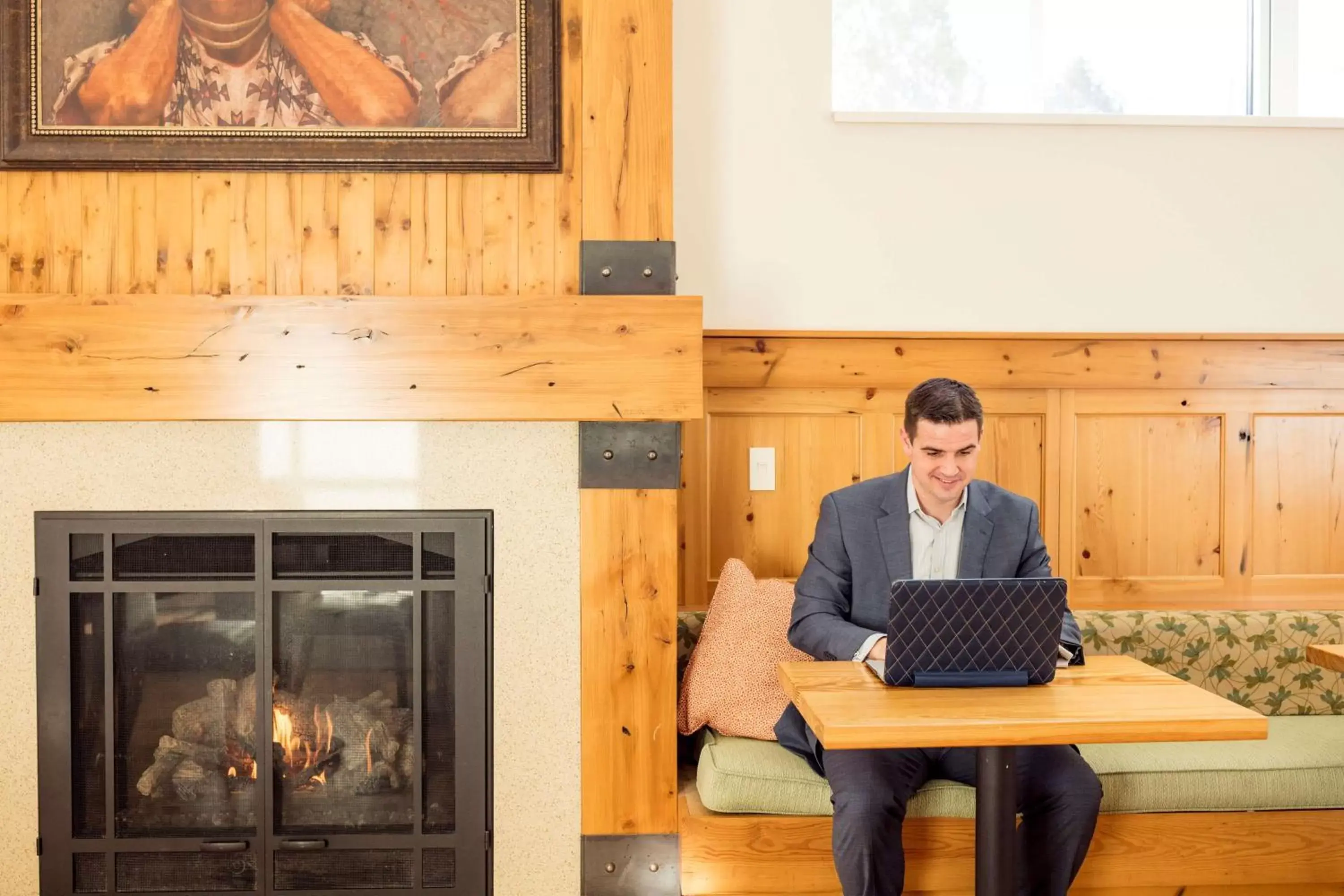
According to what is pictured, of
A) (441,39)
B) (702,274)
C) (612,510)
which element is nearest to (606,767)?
(612,510)

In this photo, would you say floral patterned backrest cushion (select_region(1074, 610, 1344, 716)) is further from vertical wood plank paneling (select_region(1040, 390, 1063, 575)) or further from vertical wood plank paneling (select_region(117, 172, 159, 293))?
vertical wood plank paneling (select_region(117, 172, 159, 293))

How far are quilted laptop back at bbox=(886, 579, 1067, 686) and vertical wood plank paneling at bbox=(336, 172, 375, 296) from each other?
144 cm

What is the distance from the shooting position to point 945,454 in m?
2.06

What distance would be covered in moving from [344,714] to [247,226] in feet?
3.94

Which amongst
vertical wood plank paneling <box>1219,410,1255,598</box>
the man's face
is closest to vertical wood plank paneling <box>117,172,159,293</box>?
the man's face

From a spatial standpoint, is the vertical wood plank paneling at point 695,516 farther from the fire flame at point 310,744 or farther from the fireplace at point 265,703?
the fire flame at point 310,744

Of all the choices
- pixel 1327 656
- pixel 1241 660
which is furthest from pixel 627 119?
pixel 1241 660

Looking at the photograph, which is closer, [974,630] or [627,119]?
[974,630]

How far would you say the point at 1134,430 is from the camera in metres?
2.83

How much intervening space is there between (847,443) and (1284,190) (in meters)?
1.55

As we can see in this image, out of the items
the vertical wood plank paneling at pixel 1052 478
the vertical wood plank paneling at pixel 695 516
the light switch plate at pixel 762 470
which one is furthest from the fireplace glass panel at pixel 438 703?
the vertical wood plank paneling at pixel 1052 478

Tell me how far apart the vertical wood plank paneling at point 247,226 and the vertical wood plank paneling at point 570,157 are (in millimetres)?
697

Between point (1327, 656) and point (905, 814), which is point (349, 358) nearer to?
point (905, 814)

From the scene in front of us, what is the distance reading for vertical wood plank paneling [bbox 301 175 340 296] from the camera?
7.30 feet
